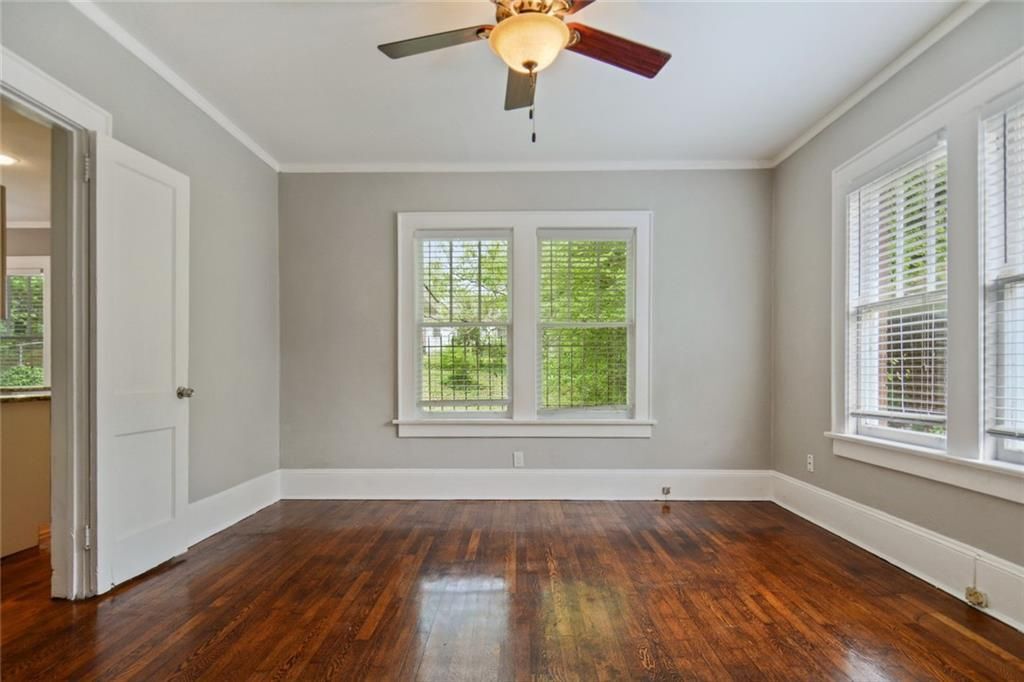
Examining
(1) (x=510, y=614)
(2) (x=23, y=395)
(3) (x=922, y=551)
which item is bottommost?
(1) (x=510, y=614)

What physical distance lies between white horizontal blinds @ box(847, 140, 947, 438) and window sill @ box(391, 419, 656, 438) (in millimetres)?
1604

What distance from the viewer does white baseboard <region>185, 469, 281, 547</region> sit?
3.34 m

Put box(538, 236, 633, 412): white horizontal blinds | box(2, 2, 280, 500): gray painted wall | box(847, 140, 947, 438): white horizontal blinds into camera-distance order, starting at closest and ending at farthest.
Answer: box(2, 2, 280, 500): gray painted wall → box(847, 140, 947, 438): white horizontal blinds → box(538, 236, 633, 412): white horizontal blinds

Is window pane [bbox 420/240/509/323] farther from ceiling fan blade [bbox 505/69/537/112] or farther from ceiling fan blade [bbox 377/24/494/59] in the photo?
ceiling fan blade [bbox 377/24/494/59]

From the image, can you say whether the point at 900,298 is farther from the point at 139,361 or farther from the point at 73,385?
the point at 73,385

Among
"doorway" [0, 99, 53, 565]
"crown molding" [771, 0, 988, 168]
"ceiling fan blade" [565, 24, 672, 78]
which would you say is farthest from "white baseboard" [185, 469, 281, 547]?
"crown molding" [771, 0, 988, 168]

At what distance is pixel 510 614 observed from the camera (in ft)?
7.68

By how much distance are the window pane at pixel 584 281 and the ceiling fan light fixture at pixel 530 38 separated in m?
2.38

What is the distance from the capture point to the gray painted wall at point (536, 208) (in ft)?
14.4

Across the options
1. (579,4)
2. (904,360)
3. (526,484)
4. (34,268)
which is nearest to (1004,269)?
(904,360)

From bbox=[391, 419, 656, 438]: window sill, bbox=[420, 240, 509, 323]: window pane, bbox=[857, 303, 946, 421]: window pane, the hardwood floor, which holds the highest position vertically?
bbox=[420, 240, 509, 323]: window pane

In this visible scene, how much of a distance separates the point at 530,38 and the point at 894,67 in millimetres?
2228

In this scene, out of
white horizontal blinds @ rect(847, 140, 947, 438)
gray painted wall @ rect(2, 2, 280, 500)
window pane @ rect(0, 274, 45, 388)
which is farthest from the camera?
window pane @ rect(0, 274, 45, 388)

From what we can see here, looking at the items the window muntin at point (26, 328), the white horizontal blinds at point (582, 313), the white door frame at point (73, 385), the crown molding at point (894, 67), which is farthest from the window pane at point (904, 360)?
the window muntin at point (26, 328)
